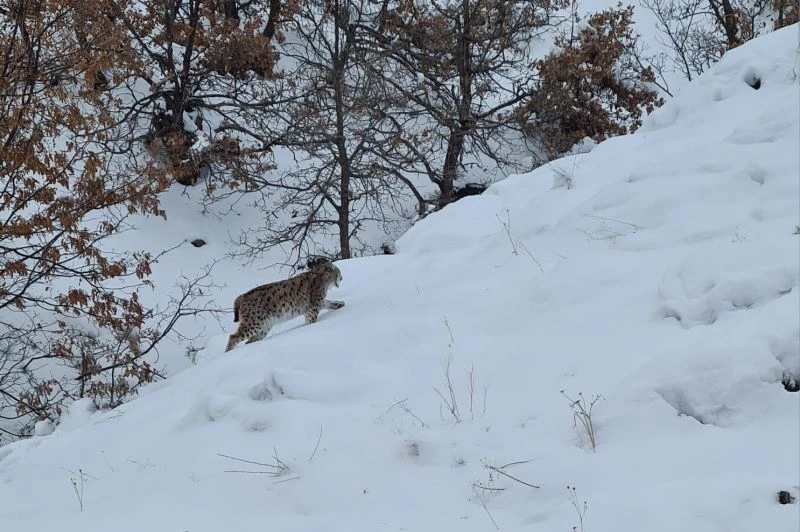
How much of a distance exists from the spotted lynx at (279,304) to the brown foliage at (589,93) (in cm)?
1212

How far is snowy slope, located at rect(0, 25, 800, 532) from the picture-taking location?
13.3ft

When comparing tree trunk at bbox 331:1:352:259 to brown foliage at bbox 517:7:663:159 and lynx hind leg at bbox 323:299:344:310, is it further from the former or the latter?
lynx hind leg at bbox 323:299:344:310

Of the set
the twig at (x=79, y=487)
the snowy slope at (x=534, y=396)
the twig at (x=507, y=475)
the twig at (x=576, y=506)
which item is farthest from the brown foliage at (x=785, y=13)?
the twig at (x=79, y=487)

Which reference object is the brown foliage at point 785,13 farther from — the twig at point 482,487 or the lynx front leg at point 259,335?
the twig at point 482,487

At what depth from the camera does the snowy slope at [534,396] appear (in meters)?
4.05

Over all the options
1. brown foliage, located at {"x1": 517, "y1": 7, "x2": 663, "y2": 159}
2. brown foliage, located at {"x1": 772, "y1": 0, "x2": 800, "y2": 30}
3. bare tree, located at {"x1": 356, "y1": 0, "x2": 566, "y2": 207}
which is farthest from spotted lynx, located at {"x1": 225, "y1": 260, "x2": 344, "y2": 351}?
brown foliage, located at {"x1": 772, "y1": 0, "x2": 800, "y2": 30}

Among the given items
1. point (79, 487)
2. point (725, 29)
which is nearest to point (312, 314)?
point (79, 487)

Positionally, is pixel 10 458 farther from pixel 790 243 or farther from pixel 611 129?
pixel 611 129

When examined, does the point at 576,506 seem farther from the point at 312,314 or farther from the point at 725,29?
the point at 725,29

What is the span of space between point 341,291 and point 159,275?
898cm

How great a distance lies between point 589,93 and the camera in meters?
21.0

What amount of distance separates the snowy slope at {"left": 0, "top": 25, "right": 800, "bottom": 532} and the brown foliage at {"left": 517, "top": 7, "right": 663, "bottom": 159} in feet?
38.8

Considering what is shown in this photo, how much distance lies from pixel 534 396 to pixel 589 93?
1755cm

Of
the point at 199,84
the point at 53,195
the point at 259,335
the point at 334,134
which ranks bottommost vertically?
the point at 259,335
